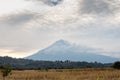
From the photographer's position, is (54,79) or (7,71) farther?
(7,71)

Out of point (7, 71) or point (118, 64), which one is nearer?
point (7, 71)

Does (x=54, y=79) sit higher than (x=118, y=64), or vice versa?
(x=118, y=64)

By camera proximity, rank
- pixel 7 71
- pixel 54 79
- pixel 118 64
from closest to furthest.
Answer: pixel 54 79
pixel 7 71
pixel 118 64

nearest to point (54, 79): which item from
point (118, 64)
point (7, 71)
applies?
point (7, 71)

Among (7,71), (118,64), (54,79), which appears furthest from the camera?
(118,64)

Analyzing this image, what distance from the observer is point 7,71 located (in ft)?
137

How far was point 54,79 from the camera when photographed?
36.4 m

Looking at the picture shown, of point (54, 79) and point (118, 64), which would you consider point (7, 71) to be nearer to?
point (54, 79)

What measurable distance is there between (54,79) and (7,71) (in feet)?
25.9

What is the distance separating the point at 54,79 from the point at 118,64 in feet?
202

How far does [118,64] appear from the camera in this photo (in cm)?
9569

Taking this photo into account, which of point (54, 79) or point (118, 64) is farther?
point (118, 64)
